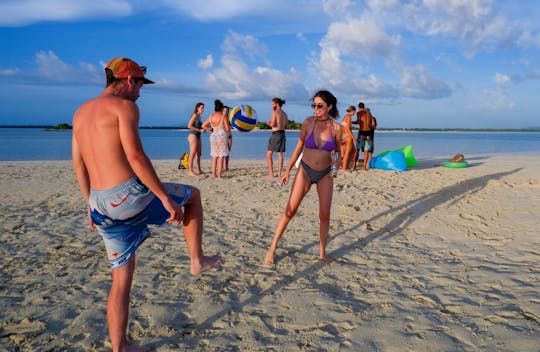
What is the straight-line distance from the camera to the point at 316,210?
6406 mm

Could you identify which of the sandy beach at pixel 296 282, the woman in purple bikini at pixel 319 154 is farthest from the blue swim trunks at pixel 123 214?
the woman in purple bikini at pixel 319 154

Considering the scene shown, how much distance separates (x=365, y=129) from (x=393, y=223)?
5.92 m

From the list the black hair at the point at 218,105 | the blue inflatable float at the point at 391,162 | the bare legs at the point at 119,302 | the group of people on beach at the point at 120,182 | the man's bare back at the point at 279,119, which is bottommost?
the bare legs at the point at 119,302

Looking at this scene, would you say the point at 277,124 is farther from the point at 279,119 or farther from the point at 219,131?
the point at 219,131

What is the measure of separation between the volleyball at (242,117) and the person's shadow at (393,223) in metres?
4.63

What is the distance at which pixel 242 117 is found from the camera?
961 centimetres

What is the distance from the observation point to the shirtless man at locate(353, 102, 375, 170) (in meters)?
11.1

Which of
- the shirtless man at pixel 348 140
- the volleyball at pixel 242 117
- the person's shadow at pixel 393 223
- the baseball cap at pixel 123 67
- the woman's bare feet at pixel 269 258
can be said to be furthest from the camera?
the shirtless man at pixel 348 140

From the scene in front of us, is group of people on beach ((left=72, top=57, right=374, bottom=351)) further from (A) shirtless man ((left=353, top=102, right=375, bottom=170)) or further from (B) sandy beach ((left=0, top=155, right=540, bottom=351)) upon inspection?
(A) shirtless man ((left=353, top=102, right=375, bottom=170))

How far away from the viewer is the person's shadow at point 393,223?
121 inches

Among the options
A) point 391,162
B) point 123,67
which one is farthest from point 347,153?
point 123,67

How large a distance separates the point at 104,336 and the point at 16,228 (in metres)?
3.33

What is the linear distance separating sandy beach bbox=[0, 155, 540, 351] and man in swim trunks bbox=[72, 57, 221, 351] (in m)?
0.67

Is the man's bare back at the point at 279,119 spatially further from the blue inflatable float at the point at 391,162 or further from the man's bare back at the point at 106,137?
the man's bare back at the point at 106,137
